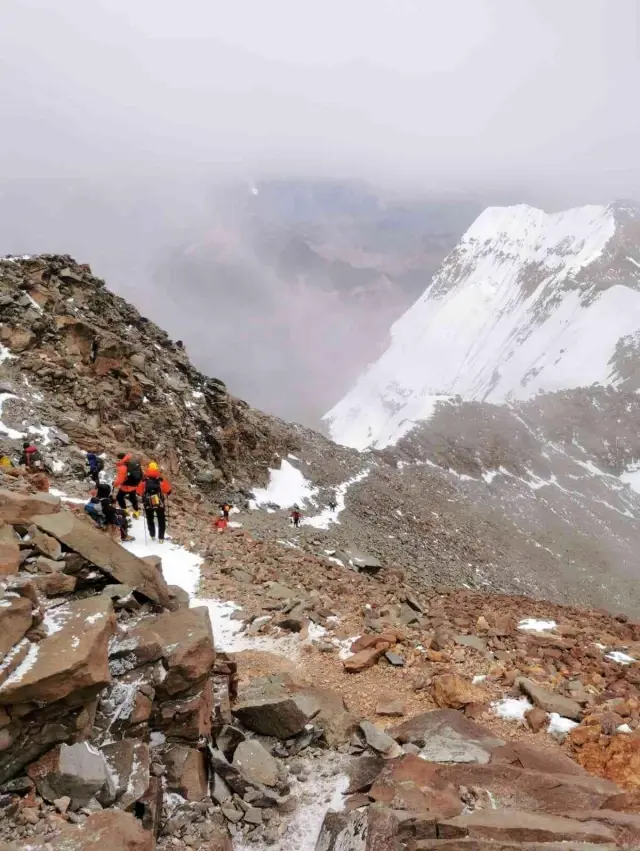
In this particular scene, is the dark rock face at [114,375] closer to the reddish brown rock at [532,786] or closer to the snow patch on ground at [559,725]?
the snow patch on ground at [559,725]

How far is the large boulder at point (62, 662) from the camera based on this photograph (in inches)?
184

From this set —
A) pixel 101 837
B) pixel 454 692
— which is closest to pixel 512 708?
pixel 454 692

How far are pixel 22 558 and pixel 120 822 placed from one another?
14.0 feet

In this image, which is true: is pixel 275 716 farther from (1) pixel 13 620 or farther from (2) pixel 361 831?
(1) pixel 13 620

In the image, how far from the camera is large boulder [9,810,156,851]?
3865 mm

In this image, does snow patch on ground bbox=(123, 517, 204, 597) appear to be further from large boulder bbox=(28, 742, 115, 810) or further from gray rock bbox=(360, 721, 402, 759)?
large boulder bbox=(28, 742, 115, 810)

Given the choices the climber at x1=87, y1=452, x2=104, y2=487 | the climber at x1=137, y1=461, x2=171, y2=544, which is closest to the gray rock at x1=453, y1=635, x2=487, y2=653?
the climber at x1=137, y1=461, x2=171, y2=544

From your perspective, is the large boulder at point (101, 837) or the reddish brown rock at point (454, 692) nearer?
the large boulder at point (101, 837)

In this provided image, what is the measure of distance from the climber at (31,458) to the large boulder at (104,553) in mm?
10774

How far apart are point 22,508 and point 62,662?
4.53m

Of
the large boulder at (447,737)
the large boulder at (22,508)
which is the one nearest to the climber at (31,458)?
the large boulder at (22,508)

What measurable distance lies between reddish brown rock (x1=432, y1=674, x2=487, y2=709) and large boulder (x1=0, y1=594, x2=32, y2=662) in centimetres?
620

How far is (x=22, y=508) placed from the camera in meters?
8.61

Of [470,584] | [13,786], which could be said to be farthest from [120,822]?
[470,584]
